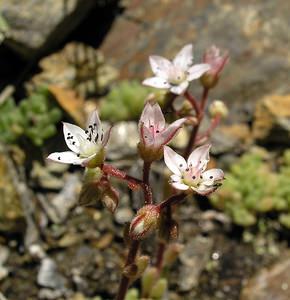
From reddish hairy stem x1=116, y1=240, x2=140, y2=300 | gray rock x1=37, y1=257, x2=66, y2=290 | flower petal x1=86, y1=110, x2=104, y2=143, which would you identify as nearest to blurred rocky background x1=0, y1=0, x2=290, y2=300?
gray rock x1=37, y1=257, x2=66, y2=290

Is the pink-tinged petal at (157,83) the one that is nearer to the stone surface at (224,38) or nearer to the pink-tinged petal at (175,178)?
the pink-tinged petal at (175,178)

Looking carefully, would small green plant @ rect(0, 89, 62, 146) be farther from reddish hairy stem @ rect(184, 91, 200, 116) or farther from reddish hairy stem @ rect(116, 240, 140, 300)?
reddish hairy stem @ rect(116, 240, 140, 300)

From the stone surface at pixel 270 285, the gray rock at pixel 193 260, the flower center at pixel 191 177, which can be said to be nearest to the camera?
the flower center at pixel 191 177

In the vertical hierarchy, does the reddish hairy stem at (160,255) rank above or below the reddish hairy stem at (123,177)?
below

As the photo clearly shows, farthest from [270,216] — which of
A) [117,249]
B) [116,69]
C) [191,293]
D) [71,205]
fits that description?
[116,69]

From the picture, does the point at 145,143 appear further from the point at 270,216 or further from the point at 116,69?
the point at 116,69

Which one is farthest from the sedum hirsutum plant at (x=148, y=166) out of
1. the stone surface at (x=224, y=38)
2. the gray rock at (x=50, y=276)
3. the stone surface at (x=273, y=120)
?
the stone surface at (x=224, y=38)
